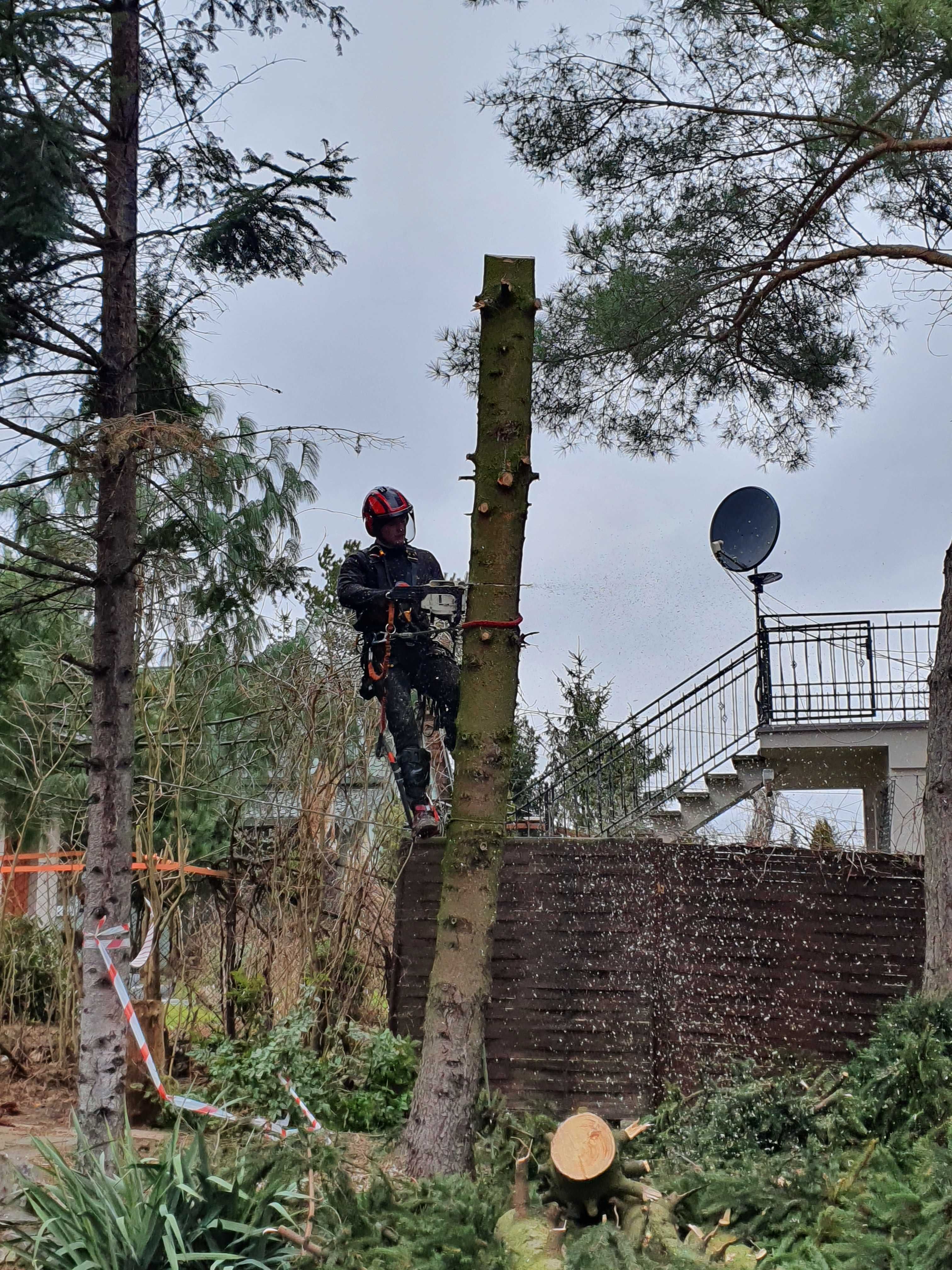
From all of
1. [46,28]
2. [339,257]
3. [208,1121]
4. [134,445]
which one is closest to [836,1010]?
[208,1121]

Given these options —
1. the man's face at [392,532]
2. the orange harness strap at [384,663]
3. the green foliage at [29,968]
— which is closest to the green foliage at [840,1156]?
the orange harness strap at [384,663]

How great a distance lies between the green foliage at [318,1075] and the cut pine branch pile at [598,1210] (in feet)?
5.72

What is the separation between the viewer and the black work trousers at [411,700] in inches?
292

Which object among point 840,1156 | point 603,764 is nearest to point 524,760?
point 603,764

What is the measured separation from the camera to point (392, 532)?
7.78m

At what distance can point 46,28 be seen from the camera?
5.62 m

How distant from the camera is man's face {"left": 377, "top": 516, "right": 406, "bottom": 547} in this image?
25.5ft

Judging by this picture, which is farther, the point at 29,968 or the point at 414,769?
the point at 29,968

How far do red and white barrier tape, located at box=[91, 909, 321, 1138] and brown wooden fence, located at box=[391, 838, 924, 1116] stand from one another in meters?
1.33

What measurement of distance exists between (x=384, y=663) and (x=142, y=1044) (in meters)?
2.64

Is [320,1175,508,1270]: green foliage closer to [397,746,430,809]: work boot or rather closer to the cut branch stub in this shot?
the cut branch stub

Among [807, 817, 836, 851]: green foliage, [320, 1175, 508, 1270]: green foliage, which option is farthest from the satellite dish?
[320, 1175, 508, 1270]: green foliage

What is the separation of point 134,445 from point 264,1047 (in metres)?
3.32

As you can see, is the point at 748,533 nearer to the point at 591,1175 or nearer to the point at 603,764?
the point at 603,764
